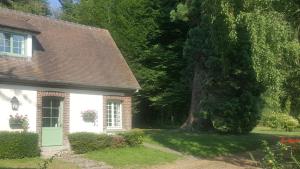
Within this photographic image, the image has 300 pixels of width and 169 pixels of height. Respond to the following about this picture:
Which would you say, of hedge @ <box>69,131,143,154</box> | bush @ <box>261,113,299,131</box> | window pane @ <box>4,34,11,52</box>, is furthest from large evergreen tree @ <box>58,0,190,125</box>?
window pane @ <box>4,34,11,52</box>

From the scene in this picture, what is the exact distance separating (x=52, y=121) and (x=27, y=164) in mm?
4870

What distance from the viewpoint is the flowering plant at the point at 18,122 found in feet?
63.3

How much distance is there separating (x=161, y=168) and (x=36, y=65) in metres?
7.21

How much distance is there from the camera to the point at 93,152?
20469 millimetres

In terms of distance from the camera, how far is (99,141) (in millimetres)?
21062

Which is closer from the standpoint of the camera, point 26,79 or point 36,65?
point 26,79

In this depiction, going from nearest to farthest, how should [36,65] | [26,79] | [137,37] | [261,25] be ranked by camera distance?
[261,25] < [26,79] < [36,65] < [137,37]

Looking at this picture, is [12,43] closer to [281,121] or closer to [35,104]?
[35,104]

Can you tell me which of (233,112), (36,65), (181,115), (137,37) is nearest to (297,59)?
(36,65)

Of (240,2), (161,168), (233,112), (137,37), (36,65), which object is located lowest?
(161,168)

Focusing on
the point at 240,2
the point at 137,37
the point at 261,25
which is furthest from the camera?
the point at 137,37

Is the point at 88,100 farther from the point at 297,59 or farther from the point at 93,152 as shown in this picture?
the point at 297,59

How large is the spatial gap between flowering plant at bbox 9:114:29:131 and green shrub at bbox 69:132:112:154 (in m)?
1.94

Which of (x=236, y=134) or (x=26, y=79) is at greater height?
(x=26, y=79)
